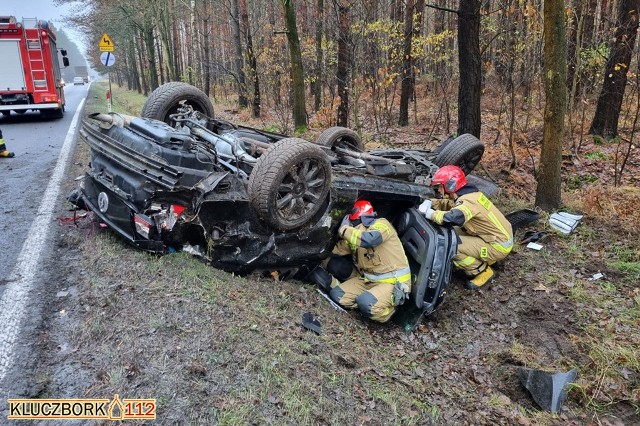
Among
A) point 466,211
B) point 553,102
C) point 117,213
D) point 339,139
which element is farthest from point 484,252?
point 117,213

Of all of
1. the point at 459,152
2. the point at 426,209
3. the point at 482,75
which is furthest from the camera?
the point at 482,75

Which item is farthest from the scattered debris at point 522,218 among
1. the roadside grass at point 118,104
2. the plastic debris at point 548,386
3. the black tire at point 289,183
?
the roadside grass at point 118,104

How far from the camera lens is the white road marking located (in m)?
2.86

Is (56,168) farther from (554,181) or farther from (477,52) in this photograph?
(554,181)

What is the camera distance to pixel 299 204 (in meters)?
4.18

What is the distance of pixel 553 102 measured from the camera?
5.71 m

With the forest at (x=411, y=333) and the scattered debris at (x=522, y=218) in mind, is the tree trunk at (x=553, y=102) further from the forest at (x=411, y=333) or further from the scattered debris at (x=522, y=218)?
the scattered debris at (x=522, y=218)

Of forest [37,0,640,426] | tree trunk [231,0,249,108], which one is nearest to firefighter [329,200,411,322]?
forest [37,0,640,426]

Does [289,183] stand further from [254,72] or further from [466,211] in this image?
[254,72]

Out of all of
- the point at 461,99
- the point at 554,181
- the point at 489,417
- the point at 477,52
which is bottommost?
the point at 489,417

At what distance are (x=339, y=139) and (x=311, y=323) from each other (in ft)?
10.2

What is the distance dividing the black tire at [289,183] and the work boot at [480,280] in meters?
2.05

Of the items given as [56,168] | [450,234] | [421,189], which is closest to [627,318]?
[450,234]

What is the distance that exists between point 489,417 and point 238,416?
5.83 feet
